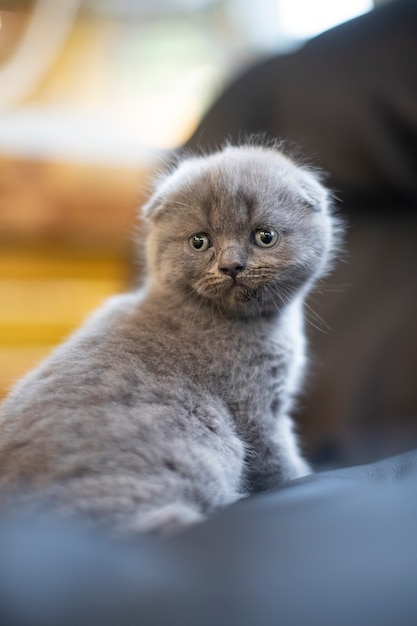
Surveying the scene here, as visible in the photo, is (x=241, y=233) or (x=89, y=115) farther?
(x=89, y=115)

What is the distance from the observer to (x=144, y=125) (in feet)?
12.5

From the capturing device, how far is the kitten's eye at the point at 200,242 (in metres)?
1.33

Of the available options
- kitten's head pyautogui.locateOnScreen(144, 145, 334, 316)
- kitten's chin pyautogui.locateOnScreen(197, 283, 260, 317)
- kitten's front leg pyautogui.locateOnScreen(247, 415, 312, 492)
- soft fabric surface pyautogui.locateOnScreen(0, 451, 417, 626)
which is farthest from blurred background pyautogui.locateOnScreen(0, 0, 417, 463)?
soft fabric surface pyautogui.locateOnScreen(0, 451, 417, 626)

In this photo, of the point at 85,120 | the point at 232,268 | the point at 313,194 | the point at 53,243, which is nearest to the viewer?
the point at 232,268

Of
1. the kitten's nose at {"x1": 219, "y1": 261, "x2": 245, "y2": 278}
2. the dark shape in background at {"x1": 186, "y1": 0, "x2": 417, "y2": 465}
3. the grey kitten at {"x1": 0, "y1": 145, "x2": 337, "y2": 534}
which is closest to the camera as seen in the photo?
the grey kitten at {"x1": 0, "y1": 145, "x2": 337, "y2": 534}

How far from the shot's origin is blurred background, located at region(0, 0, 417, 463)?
10.3 ft

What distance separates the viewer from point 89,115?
3.71 m

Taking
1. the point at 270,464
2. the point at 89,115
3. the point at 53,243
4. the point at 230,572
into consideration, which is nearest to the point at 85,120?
the point at 89,115

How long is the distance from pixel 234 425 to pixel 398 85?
41.8 inches

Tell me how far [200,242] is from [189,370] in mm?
255

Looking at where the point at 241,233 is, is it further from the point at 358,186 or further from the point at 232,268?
the point at 358,186

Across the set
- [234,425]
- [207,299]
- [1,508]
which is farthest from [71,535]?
[207,299]

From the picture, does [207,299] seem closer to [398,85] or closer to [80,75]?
[398,85]

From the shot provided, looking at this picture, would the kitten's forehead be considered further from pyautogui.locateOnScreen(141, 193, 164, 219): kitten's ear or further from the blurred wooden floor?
the blurred wooden floor
